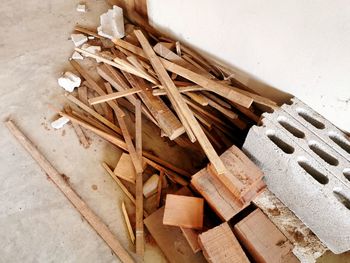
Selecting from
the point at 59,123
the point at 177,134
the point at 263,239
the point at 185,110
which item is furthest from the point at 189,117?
the point at 59,123


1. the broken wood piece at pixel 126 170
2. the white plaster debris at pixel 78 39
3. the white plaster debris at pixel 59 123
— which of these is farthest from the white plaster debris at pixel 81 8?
the broken wood piece at pixel 126 170

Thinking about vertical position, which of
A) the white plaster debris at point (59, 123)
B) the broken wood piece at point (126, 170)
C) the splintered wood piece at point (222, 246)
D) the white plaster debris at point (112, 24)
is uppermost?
the white plaster debris at point (112, 24)

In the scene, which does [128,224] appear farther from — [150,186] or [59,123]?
[59,123]

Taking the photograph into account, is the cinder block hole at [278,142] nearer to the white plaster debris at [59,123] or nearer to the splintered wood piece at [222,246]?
the splintered wood piece at [222,246]

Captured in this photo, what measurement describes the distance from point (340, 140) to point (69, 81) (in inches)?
87.1

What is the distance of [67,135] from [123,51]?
895 millimetres

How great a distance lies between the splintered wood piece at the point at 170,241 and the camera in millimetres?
1915

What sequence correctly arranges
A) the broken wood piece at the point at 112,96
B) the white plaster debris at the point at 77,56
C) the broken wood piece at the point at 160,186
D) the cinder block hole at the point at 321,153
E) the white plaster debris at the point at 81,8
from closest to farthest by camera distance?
the cinder block hole at the point at 321,153
the broken wood piece at the point at 160,186
the broken wood piece at the point at 112,96
the white plaster debris at the point at 77,56
the white plaster debris at the point at 81,8

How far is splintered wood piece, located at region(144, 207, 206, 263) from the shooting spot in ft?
6.28

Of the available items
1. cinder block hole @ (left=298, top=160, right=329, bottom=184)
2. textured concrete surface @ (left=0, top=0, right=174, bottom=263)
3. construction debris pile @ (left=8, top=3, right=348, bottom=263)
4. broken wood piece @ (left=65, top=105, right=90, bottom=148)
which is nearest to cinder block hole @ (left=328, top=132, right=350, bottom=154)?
cinder block hole @ (left=298, top=160, right=329, bottom=184)

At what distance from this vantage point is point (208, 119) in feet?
7.66

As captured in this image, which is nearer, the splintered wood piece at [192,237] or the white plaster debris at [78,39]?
the splintered wood piece at [192,237]

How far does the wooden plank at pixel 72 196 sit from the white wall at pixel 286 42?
152 centimetres

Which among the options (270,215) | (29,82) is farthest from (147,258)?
(29,82)
